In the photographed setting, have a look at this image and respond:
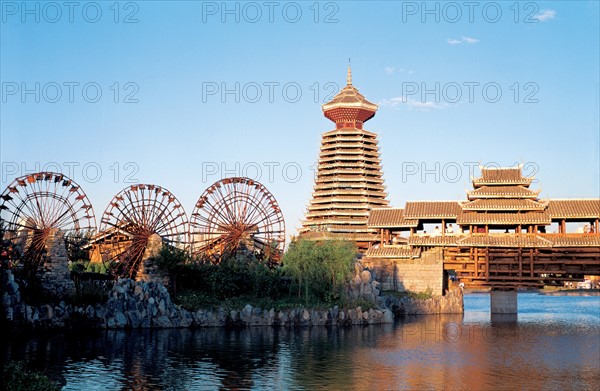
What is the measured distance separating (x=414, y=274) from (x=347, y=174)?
54.8 feet

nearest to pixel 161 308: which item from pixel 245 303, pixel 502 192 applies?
pixel 245 303

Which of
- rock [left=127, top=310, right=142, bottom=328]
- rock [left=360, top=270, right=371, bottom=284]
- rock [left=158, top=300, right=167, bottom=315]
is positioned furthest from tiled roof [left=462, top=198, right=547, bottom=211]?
rock [left=127, top=310, right=142, bottom=328]

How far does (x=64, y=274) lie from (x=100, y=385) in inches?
650

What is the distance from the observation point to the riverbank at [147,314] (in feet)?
98.5

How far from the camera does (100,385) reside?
18141 millimetres

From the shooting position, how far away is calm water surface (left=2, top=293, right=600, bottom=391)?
62.0ft

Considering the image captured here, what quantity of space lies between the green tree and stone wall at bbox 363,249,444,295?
8.92 m

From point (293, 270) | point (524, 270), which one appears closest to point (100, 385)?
point (293, 270)

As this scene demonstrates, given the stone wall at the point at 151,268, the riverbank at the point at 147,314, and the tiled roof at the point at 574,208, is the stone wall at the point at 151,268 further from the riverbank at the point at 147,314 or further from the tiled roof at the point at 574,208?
the tiled roof at the point at 574,208

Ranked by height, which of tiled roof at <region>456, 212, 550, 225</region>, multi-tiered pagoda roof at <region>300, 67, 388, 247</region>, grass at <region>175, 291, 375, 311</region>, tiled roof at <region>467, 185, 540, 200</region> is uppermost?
multi-tiered pagoda roof at <region>300, 67, 388, 247</region>

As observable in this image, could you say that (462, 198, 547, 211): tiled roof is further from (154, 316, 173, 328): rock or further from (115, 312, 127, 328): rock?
(115, 312, 127, 328): rock

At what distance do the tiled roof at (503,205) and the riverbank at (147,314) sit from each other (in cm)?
1197

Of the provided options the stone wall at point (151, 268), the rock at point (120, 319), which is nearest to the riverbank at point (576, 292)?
the stone wall at point (151, 268)

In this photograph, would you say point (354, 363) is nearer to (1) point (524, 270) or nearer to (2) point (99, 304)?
(2) point (99, 304)
